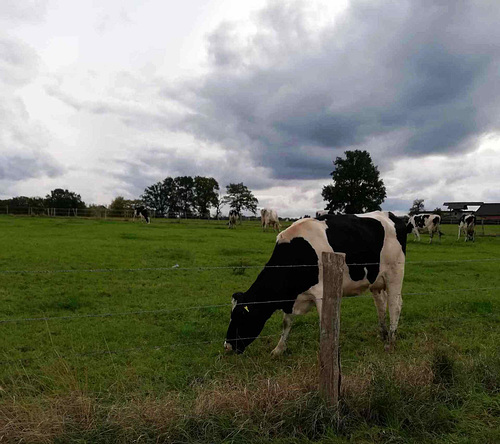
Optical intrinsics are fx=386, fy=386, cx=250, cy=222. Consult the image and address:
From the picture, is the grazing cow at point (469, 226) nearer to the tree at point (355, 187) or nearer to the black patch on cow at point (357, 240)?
the black patch on cow at point (357, 240)

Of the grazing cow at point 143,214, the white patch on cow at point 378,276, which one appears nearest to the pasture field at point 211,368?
the white patch on cow at point 378,276

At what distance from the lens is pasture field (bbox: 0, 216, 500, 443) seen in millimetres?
3322

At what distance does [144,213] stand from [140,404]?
4464cm

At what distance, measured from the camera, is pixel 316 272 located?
6.03m

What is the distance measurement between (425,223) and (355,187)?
128 ft

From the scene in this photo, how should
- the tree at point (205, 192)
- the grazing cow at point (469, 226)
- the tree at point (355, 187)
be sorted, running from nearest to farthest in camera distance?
the grazing cow at point (469, 226) → the tree at point (355, 187) → the tree at point (205, 192)

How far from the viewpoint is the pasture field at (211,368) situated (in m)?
3.32

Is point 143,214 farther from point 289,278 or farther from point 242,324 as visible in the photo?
point 289,278

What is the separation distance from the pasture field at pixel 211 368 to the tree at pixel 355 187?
183 feet

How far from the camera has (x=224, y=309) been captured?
27.5ft

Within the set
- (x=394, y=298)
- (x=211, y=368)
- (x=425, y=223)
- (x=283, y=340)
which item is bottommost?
(x=211, y=368)

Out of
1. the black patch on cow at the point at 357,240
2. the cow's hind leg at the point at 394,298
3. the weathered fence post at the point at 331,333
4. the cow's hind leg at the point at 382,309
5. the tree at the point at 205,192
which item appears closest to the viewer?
the weathered fence post at the point at 331,333

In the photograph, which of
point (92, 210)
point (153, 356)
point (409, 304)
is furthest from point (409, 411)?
point (92, 210)

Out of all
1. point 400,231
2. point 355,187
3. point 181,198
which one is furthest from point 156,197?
point 400,231
